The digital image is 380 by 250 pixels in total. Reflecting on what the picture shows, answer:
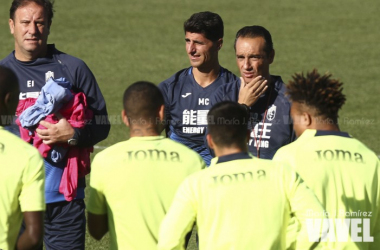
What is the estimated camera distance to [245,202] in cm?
514

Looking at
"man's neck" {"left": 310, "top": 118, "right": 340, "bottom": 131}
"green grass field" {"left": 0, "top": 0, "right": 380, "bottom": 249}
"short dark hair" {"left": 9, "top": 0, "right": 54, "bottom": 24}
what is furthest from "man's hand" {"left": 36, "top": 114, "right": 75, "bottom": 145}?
"green grass field" {"left": 0, "top": 0, "right": 380, "bottom": 249}

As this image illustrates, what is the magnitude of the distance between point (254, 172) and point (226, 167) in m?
0.18

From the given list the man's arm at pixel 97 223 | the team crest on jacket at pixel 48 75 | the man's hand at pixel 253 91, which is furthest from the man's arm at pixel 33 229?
the man's hand at pixel 253 91

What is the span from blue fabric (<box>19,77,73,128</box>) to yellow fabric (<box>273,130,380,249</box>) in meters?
2.18

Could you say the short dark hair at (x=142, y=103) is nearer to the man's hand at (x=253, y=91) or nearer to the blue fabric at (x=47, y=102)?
the blue fabric at (x=47, y=102)

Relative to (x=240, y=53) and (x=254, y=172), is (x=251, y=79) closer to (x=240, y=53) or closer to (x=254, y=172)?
(x=240, y=53)

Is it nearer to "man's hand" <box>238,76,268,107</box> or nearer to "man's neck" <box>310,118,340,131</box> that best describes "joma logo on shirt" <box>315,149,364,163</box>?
"man's neck" <box>310,118,340,131</box>

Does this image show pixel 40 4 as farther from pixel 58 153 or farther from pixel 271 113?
pixel 271 113

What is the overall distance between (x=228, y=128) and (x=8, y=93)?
1.59 meters

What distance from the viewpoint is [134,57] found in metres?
21.0

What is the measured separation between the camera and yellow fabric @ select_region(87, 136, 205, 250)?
553 cm

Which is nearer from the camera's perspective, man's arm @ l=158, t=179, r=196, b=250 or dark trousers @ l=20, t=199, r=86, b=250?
man's arm @ l=158, t=179, r=196, b=250

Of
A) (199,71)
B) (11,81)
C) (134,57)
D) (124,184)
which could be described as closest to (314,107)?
(124,184)

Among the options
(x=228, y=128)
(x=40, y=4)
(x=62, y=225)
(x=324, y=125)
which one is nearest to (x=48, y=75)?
(x=40, y=4)
